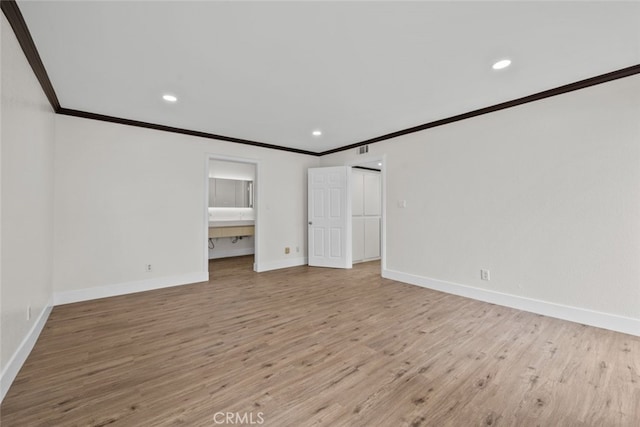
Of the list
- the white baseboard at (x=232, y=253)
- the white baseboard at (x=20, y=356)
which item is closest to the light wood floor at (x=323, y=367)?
the white baseboard at (x=20, y=356)

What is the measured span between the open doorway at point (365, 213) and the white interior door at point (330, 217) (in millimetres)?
591

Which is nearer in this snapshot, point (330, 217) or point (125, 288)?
point (125, 288)

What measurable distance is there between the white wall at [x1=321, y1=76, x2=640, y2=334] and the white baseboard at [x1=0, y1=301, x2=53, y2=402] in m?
4.20

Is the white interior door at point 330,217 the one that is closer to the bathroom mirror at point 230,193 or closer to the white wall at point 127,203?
the white wall at point 127,203

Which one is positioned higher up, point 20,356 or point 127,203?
point 127,203

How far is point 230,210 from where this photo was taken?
6.37 meters

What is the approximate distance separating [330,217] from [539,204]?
3.28m

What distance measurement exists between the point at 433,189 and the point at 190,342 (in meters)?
3.55

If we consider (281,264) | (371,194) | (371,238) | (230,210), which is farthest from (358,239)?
(230,210)

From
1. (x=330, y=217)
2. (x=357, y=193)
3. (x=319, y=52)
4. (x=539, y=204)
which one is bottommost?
(x=330, y=217)

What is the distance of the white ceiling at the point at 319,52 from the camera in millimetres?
1700

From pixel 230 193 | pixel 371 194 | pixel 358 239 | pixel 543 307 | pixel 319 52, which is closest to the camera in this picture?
pixel 319 52

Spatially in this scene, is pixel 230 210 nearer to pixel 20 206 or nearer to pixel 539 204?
pixel 20 206

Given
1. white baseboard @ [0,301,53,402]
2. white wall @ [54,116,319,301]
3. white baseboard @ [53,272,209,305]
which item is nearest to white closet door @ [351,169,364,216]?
white wall @ [54,116,319,301]
